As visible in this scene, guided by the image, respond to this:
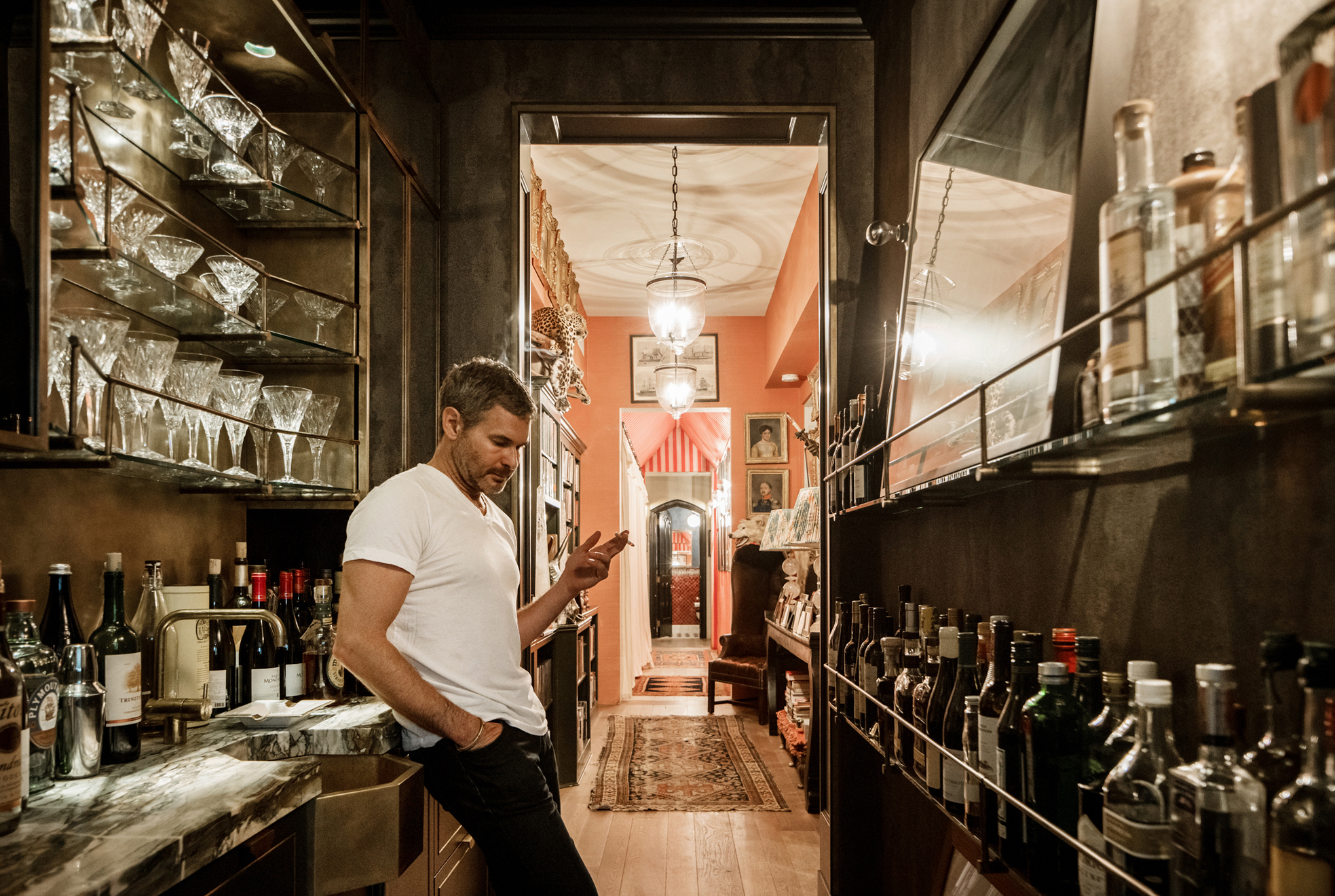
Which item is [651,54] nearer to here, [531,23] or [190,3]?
[531,23]

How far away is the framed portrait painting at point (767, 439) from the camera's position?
8.45 m

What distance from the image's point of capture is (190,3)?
227 cm

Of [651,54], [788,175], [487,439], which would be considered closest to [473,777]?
[487,439]

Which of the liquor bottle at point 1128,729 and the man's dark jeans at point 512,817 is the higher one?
the liquor bottle at point 1128,729

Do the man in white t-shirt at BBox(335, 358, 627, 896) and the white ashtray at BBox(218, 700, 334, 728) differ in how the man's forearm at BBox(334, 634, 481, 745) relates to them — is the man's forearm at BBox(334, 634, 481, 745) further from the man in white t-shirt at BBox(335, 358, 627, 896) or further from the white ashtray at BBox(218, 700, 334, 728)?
the white ashtray at BBox(218, 700, 334, 728)

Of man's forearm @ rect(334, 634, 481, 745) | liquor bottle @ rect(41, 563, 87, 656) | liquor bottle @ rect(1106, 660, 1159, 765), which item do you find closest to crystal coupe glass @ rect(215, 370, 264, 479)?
liquor bottle @ rect(41, 563, 87, 656)

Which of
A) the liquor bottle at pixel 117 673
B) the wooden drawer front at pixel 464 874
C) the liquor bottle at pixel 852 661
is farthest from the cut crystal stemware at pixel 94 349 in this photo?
the liquor bottle at pixel 852 661

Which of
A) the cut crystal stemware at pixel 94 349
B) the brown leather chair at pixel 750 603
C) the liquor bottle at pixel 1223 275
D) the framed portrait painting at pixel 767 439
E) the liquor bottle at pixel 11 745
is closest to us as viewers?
the liquor bottle at pixel 1223 275

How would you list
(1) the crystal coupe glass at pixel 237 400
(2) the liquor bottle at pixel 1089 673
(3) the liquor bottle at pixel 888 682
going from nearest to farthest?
1. (2) the liquor bottle at pixel 1089 673
2. (3) the liquor bottle at pixel 888 682
3. (1) the crystal coupe glass at pixel 237 400

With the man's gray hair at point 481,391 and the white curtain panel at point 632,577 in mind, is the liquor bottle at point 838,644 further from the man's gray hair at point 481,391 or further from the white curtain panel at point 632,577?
→ the white curtain panel at point 632,577

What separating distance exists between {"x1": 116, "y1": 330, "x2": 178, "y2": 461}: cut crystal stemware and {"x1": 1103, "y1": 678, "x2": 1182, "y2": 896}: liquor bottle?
5.67ft

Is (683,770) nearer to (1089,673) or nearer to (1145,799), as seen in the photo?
(1089,673)

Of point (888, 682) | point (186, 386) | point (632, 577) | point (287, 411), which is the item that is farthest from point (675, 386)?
point (186, 386)

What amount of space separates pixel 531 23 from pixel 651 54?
417mm
